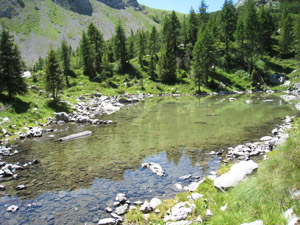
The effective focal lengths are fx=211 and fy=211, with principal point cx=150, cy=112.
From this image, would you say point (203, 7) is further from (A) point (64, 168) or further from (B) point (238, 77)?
(A) point (64, 168)

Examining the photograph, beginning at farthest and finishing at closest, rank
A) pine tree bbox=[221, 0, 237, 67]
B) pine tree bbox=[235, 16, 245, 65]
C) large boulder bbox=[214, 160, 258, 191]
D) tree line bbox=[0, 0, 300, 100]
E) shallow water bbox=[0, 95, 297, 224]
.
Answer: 1. pine tree bbox=[221, 0, 237, 67]
2. pine tree bbox=[235, 16, 245, 65]
3. tree line bbox=[0, 0, 300, 100]
4. shallow water bbox=[0, 95, 297, 224]
5. large boulder bbox=[214, 160, 258, 191]

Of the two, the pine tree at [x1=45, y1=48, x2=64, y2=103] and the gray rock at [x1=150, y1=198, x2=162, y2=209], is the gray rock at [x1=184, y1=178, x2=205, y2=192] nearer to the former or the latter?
the gray rock at [x1=150, y1=198, x2=162, y2=209]

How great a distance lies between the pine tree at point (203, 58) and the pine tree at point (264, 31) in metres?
24.9

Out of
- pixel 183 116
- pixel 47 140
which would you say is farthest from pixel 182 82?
pixel 47 140

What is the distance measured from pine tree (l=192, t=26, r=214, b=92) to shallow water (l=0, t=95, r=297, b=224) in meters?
41.9

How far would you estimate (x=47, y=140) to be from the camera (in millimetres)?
23203

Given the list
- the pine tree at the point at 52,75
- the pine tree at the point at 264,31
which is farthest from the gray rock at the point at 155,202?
the pine tree at the point at 264,31

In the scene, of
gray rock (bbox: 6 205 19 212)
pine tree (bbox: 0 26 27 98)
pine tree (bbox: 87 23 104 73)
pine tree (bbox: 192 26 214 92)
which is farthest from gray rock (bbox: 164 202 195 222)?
pine tree (bbox: 87 23 104 73)

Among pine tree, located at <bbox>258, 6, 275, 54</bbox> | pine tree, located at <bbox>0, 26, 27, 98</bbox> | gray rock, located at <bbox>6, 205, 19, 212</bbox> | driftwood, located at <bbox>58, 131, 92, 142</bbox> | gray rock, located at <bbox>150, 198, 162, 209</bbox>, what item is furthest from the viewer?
pine tree, located at <bbox>258, 6, 275, 54</bbox>

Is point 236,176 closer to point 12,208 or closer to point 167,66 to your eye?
point 12,208

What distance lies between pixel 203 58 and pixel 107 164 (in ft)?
205

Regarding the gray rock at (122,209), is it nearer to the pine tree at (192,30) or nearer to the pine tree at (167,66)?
the pine tree at (167,66)

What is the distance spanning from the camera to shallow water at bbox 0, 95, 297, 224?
1087 cm

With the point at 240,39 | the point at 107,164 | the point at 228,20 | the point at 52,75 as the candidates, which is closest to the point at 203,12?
the point at 228,20
